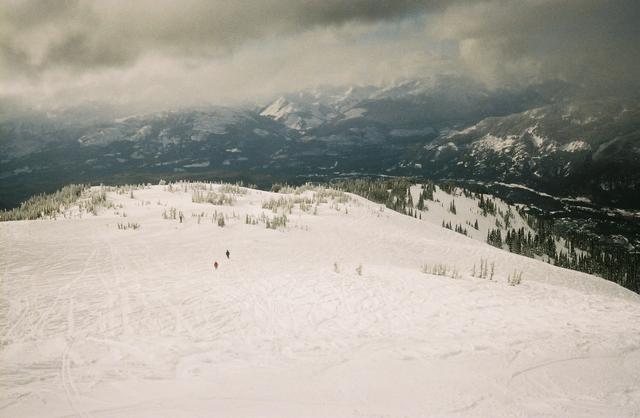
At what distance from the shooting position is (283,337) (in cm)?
903

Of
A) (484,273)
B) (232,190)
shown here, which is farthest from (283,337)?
(232,190)

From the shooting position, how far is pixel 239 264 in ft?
55.0

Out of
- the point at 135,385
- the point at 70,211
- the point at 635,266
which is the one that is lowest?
the point at 635,266

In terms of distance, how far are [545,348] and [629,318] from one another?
215 inches

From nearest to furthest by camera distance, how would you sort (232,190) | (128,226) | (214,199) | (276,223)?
(128,226), (276,223), (214,199), (232,190)

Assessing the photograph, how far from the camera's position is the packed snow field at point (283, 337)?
240 inches

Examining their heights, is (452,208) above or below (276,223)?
above

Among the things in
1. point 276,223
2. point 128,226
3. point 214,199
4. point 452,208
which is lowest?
point 128,226

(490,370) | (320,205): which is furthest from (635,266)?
(490,370)

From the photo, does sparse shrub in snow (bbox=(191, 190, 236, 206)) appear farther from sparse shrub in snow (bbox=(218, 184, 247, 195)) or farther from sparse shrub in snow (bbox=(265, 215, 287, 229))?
sparse shrub in snow (bbox=(265, 215, 287, 229))

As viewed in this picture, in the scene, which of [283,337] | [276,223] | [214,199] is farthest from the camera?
[214,199]

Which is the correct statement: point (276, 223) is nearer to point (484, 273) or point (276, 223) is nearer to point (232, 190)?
point (484, 273)

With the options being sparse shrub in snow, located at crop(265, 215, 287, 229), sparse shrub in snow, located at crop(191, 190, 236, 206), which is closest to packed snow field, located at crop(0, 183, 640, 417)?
sparse shrub in snow, located at crop(265, 215, 287, 229)

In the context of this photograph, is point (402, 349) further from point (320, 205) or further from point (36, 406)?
point (320, 205)
